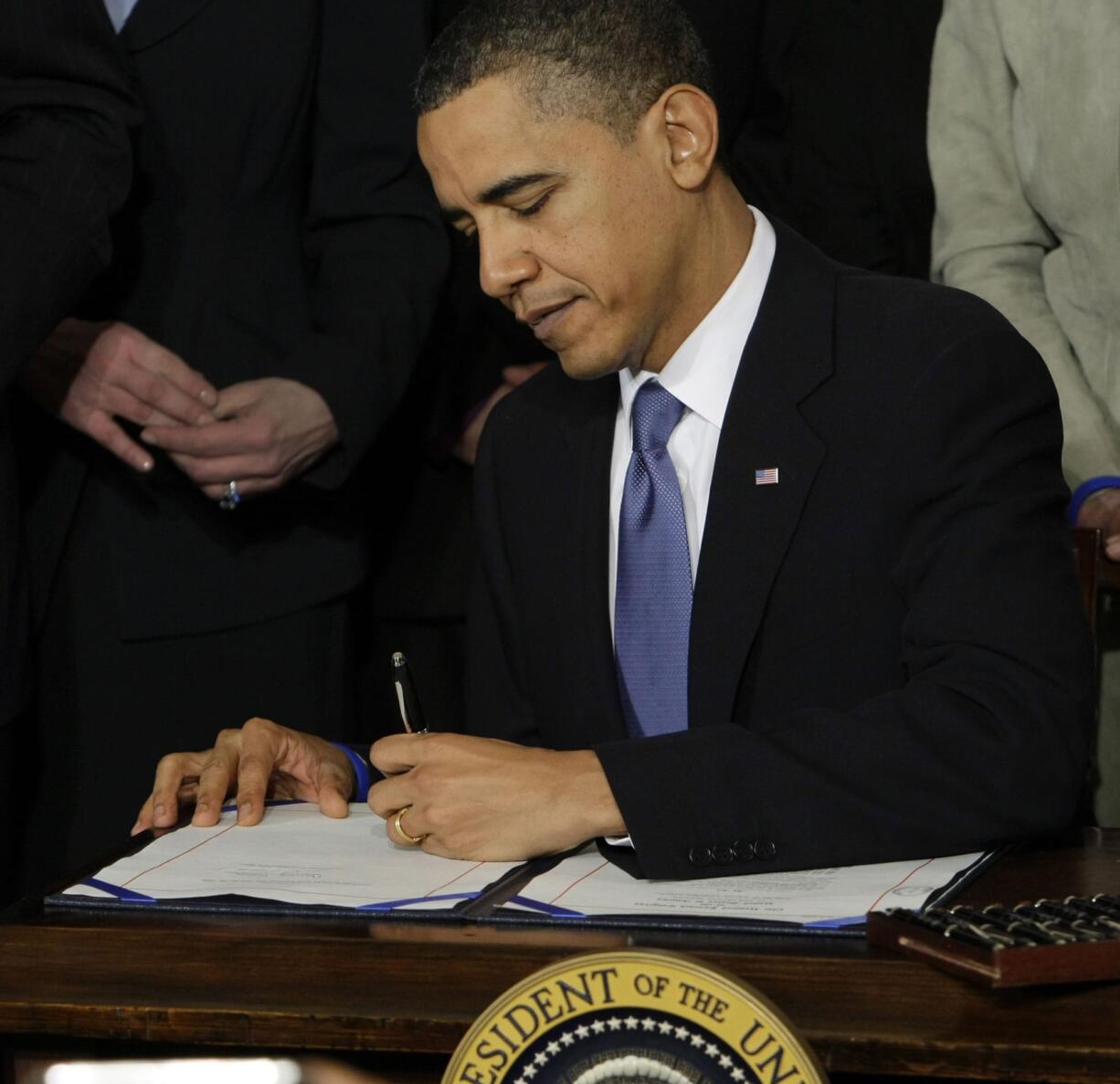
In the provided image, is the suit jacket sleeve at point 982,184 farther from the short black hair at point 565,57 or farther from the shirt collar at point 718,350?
the short black hair at point 565,57

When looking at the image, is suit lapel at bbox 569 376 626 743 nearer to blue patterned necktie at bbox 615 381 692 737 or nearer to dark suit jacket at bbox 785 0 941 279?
blue patterned necktie at bbox 615 381 692 737

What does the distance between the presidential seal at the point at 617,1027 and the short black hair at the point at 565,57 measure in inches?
41.8

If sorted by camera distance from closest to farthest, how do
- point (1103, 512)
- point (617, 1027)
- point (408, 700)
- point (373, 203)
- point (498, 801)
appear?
point (617, 1027)
point (498, 801)
point (408, 700)
point (1103, 512)
point (373, 203)

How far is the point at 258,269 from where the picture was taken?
8.68 ft

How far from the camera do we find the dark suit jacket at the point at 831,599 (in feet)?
5.12

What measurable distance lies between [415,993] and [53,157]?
58.2 inches

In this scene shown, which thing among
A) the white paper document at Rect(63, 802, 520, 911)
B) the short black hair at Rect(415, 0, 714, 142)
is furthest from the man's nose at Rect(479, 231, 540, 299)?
the white paper document at Rect(63, 802, 520, 911)

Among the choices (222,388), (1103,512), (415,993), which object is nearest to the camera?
(415,993)

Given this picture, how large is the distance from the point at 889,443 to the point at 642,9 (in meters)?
0.53

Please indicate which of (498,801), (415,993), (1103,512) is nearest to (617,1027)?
(415,993)

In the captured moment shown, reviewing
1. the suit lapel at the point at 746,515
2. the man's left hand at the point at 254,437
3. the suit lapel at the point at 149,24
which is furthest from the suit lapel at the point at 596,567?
the suit lapel at the point at 149,24

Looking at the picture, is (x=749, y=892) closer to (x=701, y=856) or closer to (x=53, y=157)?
(x=701, y=856)

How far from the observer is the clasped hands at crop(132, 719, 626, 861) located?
5.06 ft

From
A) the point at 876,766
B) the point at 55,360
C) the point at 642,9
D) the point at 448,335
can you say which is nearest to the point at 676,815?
the point at 876,766
